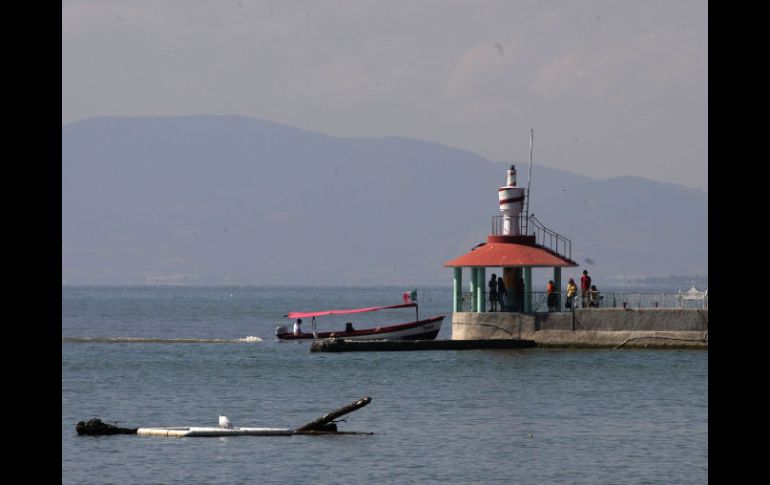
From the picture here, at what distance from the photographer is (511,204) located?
52.7m

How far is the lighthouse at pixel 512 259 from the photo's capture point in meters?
51.4

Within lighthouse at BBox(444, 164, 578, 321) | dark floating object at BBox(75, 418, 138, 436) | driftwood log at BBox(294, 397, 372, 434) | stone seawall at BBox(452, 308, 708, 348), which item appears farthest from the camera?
lighthouse at BBox(444, 164, 578, 321)

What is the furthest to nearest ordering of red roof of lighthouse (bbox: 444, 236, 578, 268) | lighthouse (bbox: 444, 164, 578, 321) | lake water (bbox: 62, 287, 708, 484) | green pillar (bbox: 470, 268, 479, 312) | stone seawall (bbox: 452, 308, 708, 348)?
green pillar (bbox: 470, 268, 479, 312), lighthouse (bbox: 444, 164, 578, 321), red roof of lighthouse (bbox: 444, 236, 578, 268), stone seawall (bbox: 452, 308, 708, 348), lake water (bbox: 62, 287, 708, 484)

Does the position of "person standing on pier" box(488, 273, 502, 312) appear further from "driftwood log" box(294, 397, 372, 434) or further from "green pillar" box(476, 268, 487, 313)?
"driftwood log" box(294, 397, 372, 434)

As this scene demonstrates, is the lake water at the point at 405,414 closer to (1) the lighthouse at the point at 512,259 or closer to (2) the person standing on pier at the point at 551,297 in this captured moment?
(2) the person standing on pier at the point at 551,297

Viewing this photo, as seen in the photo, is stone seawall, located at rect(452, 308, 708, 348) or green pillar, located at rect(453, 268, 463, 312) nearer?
stone seawall, located at rect(452, 308, 708, 348)

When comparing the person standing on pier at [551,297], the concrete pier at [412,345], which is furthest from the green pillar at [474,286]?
the person standing on pier at [551,297]

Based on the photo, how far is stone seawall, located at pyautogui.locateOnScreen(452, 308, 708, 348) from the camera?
161ft

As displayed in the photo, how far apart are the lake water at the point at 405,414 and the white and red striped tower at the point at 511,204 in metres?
4.80

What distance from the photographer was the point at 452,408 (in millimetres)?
37656

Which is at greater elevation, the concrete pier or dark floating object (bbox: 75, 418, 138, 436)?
the concrete pier

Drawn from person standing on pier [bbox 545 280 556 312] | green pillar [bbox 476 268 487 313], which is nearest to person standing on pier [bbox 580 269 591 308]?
person standing on pier [bbox 545 280 556 312]
